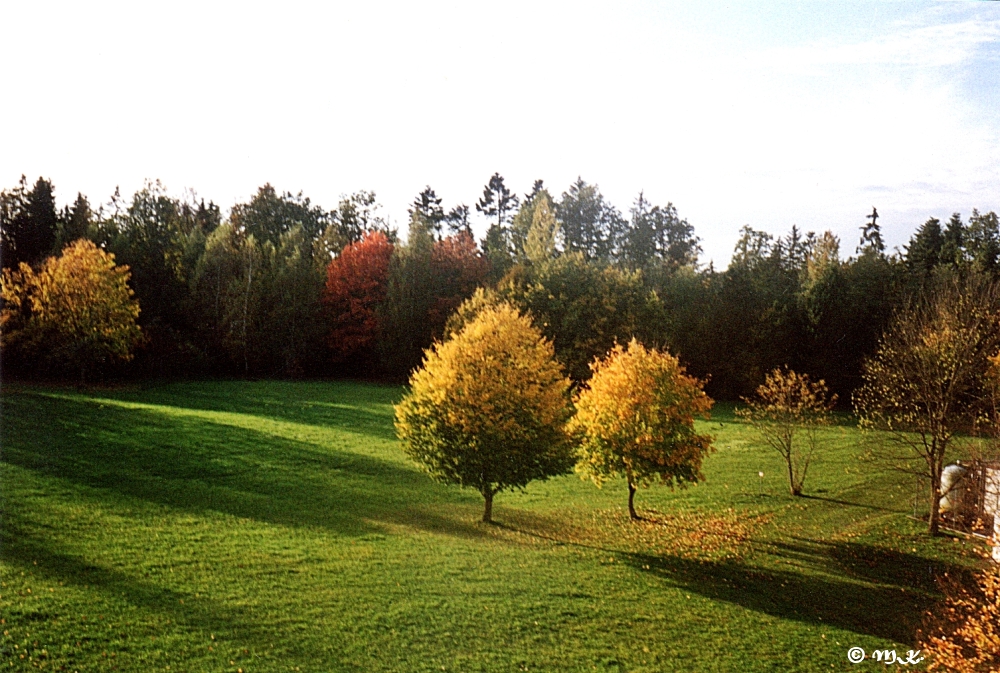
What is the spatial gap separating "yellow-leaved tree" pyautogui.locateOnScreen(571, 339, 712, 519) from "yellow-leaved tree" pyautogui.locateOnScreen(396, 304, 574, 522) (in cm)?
94

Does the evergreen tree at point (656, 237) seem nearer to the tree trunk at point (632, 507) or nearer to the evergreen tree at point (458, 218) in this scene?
the evergreen tree at point (458, 218)

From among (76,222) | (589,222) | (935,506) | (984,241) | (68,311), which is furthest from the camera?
(589,222)

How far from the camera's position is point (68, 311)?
3091 centimetres

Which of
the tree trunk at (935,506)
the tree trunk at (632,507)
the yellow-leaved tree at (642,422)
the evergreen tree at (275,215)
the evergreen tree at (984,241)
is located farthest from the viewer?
the evergreen tree at (275,215)

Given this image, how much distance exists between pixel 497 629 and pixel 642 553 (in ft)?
19.3

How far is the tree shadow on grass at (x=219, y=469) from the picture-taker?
62.3ft

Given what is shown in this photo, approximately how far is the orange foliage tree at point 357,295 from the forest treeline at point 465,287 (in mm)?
114

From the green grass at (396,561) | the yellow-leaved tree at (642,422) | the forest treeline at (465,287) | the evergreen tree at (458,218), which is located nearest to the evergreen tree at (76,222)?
the forest treeline at (465,287)

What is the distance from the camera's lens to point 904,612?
46.2ft

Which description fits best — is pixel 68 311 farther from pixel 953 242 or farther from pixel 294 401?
pixel 953 242

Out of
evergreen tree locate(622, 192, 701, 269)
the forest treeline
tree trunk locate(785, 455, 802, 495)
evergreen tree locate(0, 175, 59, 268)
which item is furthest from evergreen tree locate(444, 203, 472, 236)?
tree trunk locate(785, 455, 802, 495)

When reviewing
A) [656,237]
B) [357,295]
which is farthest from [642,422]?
[656,237]

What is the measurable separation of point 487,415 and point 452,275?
92.2 feet

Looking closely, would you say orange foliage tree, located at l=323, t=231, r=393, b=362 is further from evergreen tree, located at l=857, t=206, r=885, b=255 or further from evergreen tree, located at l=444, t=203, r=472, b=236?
evergreen tree, located at l=857, t=206, r=885, b=255
